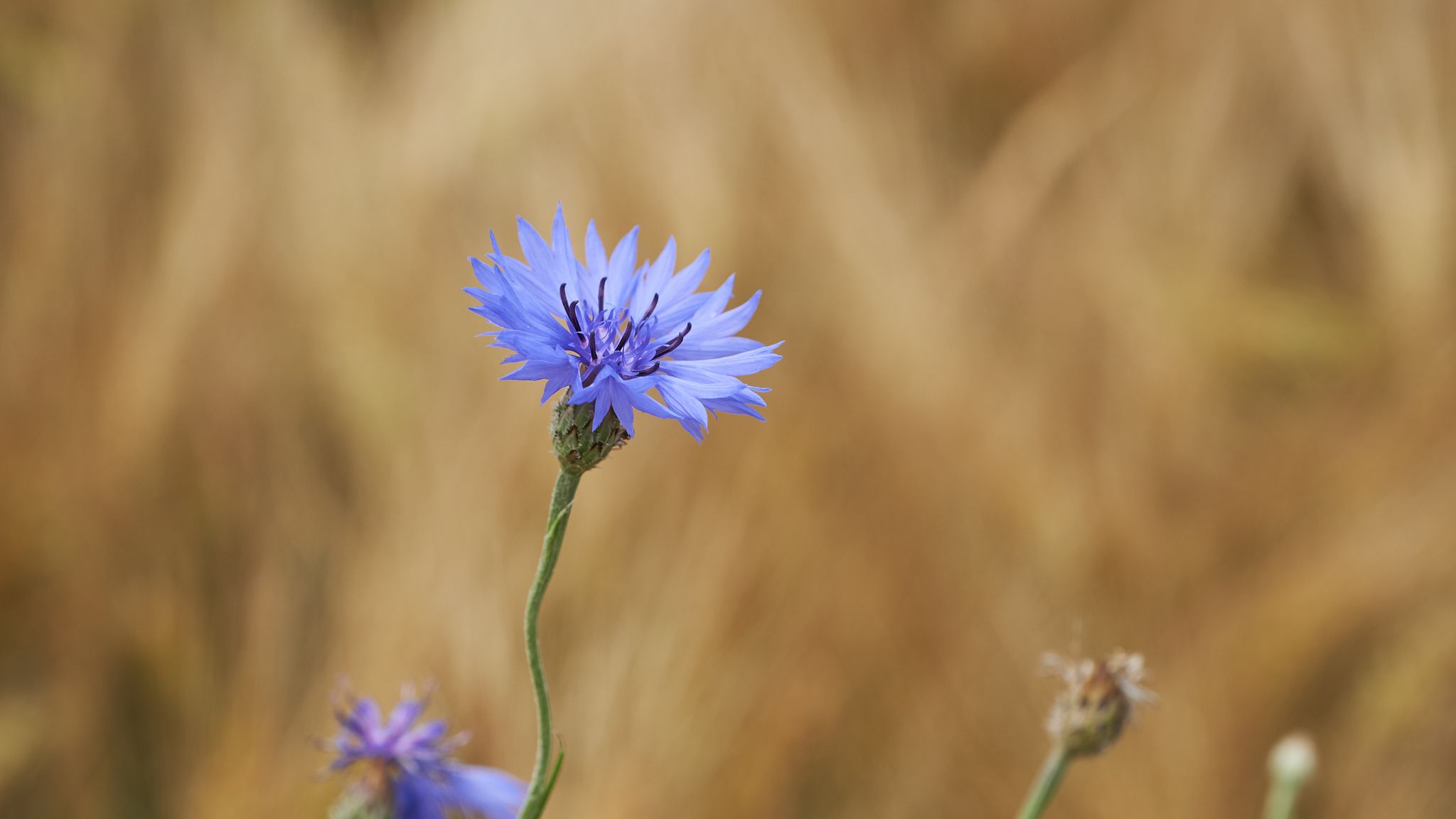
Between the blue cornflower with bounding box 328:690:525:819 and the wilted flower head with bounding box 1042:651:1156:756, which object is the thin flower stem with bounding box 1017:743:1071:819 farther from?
the blue cornflower with bounding box 328:690:525:819

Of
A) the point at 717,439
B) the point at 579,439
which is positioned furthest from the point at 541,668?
the point at 717,439

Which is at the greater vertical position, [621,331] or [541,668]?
[621,331]

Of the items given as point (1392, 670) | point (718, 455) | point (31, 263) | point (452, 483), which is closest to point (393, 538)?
point (452, 483)

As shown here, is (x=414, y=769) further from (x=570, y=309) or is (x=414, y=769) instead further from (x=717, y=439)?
(x=717, y=439)

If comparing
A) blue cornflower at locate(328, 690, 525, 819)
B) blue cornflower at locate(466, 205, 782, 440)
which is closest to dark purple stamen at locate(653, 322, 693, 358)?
blue cornflower at locate(466, 205, 782, 440)

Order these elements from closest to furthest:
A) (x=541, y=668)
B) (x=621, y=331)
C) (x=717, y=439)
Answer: (x=541, y=668), (x=621, y=331), (x=717, y=439)

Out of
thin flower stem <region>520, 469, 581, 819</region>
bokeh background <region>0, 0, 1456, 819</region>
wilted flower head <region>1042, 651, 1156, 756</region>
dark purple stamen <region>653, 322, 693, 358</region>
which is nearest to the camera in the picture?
thin flower stem <region>520, 469, 581, 819</region>

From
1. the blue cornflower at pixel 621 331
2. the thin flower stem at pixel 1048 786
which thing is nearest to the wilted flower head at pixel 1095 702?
the thin flower stem at pixel 1048 786

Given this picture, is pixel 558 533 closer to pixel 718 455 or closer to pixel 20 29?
pixel 718 455
